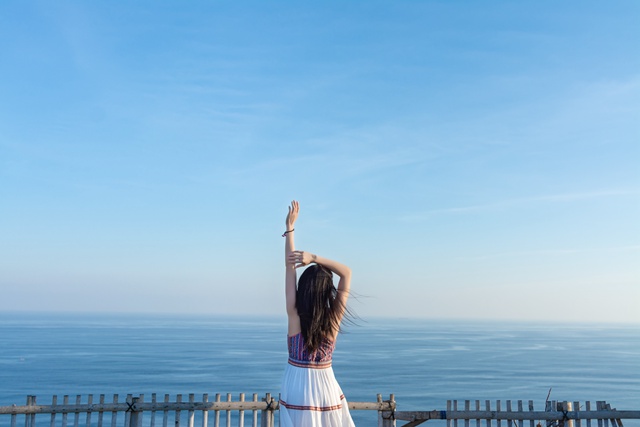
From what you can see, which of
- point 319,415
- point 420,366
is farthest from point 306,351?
point 420,366

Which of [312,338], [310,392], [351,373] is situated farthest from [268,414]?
[351,373]

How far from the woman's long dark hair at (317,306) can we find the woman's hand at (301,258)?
0.43 ft

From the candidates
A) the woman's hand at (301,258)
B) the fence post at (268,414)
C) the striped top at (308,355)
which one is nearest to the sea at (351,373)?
the fence post at (268,414)

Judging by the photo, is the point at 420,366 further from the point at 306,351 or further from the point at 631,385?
the point at 306,351

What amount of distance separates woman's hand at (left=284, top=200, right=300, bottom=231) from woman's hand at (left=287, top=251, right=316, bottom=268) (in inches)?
18.4

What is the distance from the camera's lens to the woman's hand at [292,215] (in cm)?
582

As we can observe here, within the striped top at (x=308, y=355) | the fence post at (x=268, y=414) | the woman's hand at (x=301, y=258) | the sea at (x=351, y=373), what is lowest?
the sea at (x=351, y=373)

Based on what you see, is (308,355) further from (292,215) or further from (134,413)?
(134,413)

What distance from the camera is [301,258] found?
538 centimetres

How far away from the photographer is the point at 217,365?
76.2 m

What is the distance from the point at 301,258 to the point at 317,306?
454 millimetres

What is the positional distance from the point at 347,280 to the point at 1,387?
61.5m

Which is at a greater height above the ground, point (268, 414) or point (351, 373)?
point (268, 414)

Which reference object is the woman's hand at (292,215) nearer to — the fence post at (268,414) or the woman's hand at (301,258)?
the woman's hand at (301,258)
